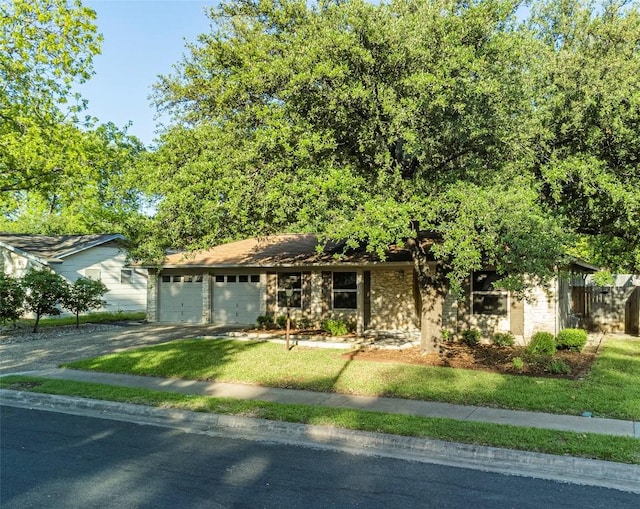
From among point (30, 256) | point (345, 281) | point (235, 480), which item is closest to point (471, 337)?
point (345, 281)

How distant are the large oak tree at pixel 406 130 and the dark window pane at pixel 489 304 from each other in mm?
4582

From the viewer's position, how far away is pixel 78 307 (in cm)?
2033

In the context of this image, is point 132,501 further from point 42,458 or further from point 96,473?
point 42,458

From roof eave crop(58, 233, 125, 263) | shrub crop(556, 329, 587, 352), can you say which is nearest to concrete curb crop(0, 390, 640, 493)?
shrub crop(556, 329, 587, 352)

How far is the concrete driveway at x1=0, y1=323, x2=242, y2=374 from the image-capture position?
1345 cm

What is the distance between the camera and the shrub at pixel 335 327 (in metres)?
17.7

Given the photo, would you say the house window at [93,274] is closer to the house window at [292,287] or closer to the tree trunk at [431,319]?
the house window at [292,287]

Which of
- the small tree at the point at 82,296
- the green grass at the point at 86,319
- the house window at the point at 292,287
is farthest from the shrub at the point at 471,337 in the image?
the green grass at the point at 86,319

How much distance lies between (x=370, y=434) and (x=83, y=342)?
13.1 metres

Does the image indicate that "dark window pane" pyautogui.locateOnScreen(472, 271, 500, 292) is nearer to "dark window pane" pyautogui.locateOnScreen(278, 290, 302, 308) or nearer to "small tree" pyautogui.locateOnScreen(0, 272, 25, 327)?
"dark window pane" pyautogui.locateOnScreen(278, 290, 302, 308)

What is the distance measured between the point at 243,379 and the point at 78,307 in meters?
12.5

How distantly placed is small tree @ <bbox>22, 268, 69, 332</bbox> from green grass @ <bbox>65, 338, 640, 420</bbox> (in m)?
7.10

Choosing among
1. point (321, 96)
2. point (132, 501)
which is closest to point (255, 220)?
point (321, 96)

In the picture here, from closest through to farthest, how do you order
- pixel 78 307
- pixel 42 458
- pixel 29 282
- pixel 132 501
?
pixel 132 501, pixel 42 458, pixel 29 282, pixel 78 307
